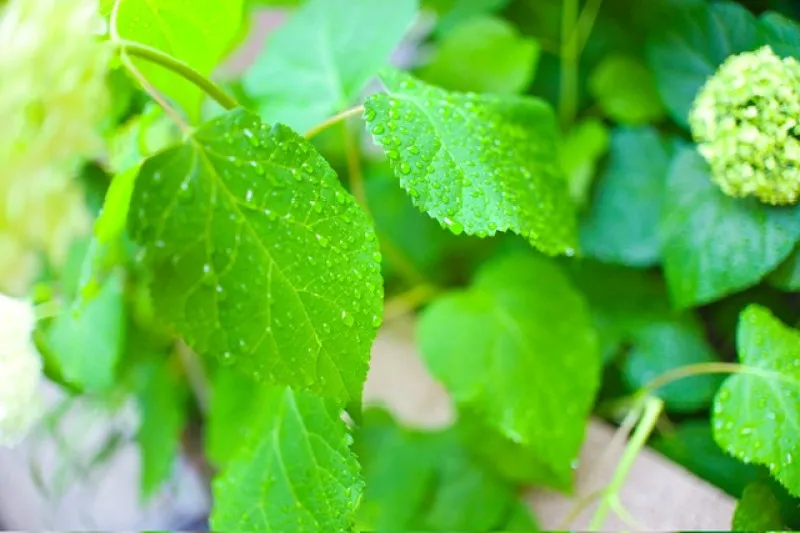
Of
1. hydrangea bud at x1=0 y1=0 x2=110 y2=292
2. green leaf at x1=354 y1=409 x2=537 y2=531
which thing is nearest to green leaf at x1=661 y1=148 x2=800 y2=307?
green leaf at x1=354 y1=409 x2=537 y2=531

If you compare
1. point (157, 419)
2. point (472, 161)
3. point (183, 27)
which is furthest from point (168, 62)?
point (157, 419)

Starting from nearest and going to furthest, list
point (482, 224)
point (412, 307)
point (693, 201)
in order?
point (482, 224) → point (693, 201) → point (412, 307)

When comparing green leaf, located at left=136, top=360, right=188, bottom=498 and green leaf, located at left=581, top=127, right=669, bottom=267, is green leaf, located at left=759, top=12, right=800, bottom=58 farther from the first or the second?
green leaf, located at left=136, top=360, right=188, bottom=498

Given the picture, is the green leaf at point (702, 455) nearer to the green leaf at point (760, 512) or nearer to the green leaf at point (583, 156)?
the green leaf at point (760, 512)

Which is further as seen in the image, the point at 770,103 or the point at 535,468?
the point at 535,468

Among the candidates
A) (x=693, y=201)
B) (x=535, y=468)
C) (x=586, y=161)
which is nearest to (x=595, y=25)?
(x=586, y=161)

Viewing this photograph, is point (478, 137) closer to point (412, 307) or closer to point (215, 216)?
point (215, 216)
